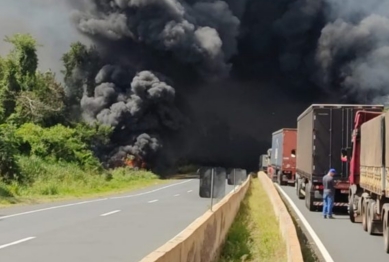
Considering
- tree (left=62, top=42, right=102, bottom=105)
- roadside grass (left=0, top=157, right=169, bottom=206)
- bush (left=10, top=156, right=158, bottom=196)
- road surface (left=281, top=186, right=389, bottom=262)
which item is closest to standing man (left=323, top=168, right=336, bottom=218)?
road surface (left=281, top=186, right=389, bottom=262)

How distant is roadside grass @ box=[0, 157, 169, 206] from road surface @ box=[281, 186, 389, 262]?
12923 millimetres

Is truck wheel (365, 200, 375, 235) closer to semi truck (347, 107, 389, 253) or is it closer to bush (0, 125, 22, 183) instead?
semi truck (347, 107, 389, 253)

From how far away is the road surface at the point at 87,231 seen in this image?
11.3 m

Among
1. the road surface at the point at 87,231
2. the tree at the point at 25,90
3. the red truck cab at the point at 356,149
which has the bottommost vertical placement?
the road surface at the point at 87,231

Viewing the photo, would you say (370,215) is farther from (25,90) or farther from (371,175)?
(25,90)

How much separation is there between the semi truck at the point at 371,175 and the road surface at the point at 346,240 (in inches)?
12.7

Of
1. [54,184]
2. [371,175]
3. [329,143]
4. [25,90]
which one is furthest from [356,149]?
[25,90]

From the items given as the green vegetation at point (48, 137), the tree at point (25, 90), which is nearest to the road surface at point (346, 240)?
the green vegetation at point (48, 137)

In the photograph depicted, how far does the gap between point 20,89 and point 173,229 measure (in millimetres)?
52001

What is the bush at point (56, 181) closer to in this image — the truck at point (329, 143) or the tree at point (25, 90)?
the tree at point (25, 90)

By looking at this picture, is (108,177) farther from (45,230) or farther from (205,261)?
(205,261)

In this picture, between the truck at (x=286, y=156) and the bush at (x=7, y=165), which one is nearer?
the bush at (x=7, y=165)

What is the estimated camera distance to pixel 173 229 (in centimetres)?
1599

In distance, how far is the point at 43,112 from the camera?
59562 millimetres
